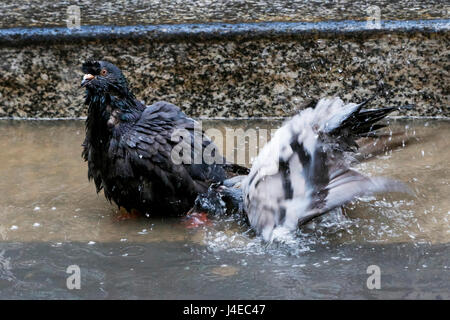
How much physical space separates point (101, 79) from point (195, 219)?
0.94 metres

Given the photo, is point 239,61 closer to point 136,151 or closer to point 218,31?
point 218,31

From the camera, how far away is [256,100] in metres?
5.42

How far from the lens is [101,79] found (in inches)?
154

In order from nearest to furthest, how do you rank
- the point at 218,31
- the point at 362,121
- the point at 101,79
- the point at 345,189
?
the point at 345,189
the point at 362,121
the point at 101,79
the point at 218,31

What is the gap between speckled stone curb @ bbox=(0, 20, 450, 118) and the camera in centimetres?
521

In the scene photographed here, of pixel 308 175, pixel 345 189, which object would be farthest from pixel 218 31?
pixel 345 189

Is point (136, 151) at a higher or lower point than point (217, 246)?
higher

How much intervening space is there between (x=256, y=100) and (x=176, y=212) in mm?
1741

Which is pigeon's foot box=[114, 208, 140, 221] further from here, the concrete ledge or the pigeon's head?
the concrete ledge

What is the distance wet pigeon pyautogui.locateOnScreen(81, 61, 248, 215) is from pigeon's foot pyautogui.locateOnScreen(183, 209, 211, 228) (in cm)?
4

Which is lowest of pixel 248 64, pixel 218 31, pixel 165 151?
pixel 165 151

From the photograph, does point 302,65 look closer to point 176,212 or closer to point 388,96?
point 388,96

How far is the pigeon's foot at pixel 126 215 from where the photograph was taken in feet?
13.1
